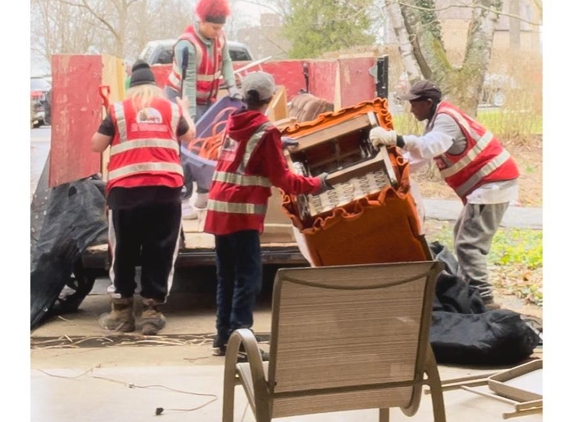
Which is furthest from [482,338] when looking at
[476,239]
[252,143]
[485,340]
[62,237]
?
[62,237]

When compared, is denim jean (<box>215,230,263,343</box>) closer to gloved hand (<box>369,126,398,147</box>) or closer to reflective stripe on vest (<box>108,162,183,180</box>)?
reflective stripe on vest (<box>108,162,183,180</box>)

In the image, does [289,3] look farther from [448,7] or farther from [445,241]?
[445,241]

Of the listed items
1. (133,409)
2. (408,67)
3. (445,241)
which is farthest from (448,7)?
(133,409)

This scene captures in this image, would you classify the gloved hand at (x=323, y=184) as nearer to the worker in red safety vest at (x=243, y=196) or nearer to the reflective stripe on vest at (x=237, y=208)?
the worker in red safety vest at (x=243, y=196)

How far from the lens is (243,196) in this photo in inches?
163

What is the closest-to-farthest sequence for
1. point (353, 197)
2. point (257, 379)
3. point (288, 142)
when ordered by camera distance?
point (257, 379) < point (353, 197) < point (288, 142)

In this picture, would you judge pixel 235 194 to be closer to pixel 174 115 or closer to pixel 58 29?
pixel 174 115

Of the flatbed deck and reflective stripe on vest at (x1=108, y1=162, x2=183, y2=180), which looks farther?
the flatbed deck

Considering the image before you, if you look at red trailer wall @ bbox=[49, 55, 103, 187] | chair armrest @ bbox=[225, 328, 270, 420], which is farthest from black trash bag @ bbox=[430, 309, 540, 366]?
red trailer wall @ bbox=[49, 55, 103, 187]

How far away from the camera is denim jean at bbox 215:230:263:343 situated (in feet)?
13.7

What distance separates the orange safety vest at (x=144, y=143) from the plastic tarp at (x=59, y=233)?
0.22m

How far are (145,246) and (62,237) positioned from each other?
1.56 feet

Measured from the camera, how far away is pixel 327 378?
2.69 meters

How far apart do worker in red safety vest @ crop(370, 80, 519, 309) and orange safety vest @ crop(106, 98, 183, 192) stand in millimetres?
1120
